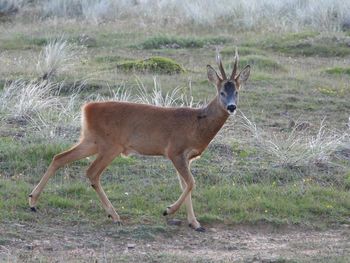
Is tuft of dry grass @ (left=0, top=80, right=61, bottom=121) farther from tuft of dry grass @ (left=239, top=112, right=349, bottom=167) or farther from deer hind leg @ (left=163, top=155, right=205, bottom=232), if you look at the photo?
deer hind leg @ (left=163, top=155, right=205, bottom=232)

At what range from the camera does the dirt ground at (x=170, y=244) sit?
8.39 metres

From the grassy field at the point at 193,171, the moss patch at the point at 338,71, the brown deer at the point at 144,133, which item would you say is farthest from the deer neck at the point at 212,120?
the moss patch at the point at 338,71

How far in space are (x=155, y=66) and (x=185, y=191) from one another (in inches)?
302

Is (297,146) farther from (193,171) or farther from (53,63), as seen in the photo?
(53,63)

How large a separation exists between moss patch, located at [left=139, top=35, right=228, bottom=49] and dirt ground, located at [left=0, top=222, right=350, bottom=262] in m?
11.1

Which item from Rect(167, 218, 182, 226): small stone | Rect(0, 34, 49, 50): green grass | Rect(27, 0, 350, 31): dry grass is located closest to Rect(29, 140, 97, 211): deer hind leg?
Rect(167, 218, 182, 226): small stone

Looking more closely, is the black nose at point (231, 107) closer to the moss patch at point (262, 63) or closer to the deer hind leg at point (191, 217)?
the deer hind leg at point (191, 217)

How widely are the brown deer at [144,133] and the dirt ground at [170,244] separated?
1.50ft

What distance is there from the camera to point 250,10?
2352cm

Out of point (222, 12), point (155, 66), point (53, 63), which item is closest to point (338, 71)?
point (155, 66)

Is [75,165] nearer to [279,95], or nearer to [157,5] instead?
[279,95]

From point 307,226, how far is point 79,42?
11818 mm

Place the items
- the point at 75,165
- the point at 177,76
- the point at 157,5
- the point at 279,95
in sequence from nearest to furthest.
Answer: the point at 75,165 < the point at 279,95 < the point at 177,76 < the point at 157,5

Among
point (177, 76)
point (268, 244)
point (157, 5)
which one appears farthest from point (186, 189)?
point (157, 5)
